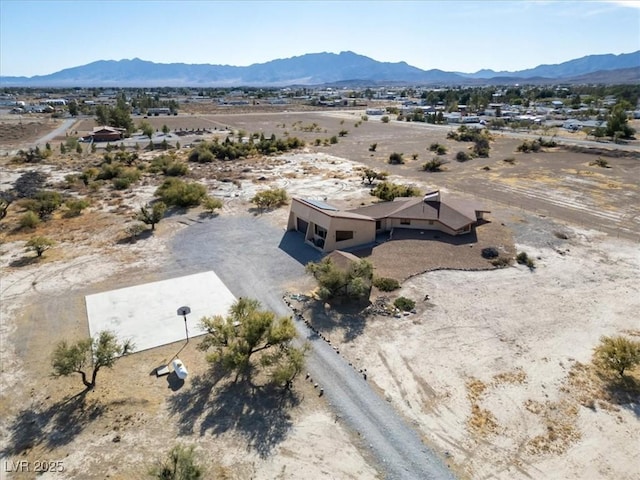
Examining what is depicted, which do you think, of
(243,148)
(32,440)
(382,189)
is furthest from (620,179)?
(32,440)

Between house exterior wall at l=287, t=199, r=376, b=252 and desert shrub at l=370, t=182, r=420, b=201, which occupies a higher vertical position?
house exterior wall at l=287, t=199, r=376, b=252

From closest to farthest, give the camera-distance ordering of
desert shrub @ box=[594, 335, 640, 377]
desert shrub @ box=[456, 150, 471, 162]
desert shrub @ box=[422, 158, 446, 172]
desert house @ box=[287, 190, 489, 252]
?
1. desert shrub @ box=[594, 335, 640, 377]
2. desert house @ box=[287, 190, 489, 252]
3. desert shrub @ box=[422, 158, 446, 172]
4. desert shrub @ box=[456, 150, 471, 162]

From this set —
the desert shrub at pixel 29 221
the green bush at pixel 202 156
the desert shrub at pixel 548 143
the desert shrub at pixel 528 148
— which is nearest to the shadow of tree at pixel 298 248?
the desert shrub at pixel 29 221

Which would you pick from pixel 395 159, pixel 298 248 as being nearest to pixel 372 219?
pixel 298 248

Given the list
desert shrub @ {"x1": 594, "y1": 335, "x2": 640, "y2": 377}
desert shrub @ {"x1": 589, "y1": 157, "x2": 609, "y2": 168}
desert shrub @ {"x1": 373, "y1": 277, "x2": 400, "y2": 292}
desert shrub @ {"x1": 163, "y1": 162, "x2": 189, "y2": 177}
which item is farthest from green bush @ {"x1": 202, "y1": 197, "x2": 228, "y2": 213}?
desert shrub @ {"x1": 589, "y1": 157, "x2": 609, "y2": 168}

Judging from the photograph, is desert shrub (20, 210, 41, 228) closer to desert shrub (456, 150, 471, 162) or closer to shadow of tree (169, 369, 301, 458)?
shadow of tree (169, 369, 301, 458)

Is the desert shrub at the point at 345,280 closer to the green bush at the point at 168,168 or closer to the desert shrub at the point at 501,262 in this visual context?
the desert shrub at the point at 501,262
